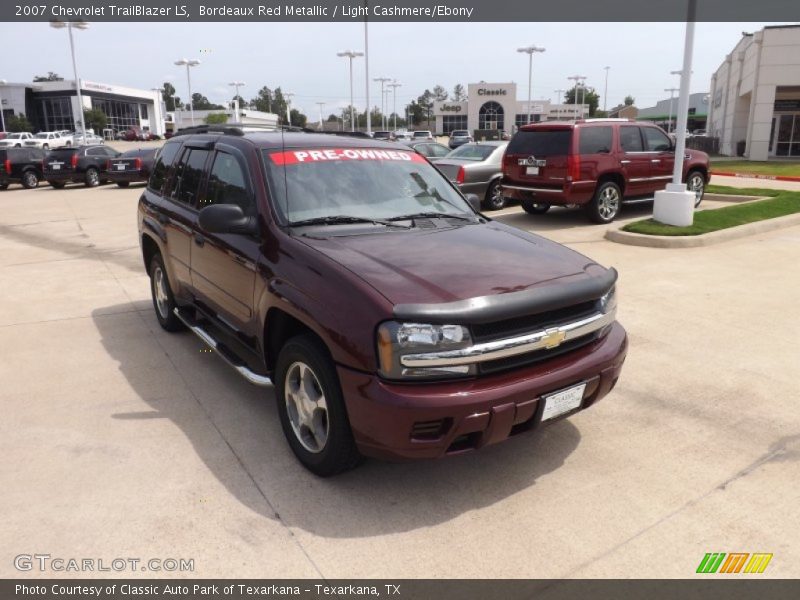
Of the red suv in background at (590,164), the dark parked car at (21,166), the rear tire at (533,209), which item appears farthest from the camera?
the dark parked car at (21,166)

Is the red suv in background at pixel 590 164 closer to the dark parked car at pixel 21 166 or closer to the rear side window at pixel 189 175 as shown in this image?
the rear side window at pixel 189 175

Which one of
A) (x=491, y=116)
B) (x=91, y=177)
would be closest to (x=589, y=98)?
(x=491, y=116)

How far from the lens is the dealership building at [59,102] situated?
278ft

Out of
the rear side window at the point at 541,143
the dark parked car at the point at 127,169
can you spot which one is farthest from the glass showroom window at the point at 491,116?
the rear side window at the point at 541,143

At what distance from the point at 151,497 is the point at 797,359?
16.2 ft

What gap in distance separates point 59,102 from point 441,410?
101807mm

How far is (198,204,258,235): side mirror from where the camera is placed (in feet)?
12.4

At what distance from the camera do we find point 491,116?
9156 centimetres

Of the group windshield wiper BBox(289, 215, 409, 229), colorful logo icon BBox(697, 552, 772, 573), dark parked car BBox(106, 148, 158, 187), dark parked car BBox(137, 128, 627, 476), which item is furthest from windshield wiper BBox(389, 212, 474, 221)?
dark parked car BBox(106, 148, 158, 187)

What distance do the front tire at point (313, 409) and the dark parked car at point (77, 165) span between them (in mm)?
23904

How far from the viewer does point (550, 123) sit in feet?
38.1

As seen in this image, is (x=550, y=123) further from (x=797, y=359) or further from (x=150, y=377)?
(x=150, y=377)
